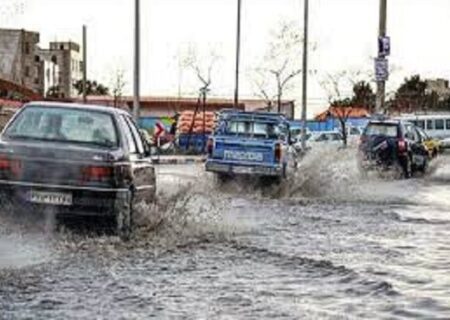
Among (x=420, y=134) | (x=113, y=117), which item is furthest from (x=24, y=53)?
(x=113, y=117)

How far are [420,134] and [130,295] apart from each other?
80.2 feet

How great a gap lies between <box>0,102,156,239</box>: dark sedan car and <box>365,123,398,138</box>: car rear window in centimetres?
1739

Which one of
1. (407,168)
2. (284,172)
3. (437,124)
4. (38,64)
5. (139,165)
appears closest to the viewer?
(139,165)

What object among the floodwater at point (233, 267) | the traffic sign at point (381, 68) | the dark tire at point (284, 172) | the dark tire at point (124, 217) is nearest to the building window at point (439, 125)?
the traffic sign at point (381, 68)

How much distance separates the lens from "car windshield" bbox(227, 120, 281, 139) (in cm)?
2278

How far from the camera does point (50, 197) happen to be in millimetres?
11273

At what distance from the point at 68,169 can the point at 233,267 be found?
2.19 meters

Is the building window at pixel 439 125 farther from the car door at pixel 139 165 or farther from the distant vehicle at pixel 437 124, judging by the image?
the car door at pixel 139 165

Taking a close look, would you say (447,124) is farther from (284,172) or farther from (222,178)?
(222,178)

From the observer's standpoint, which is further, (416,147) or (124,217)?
(416,147)

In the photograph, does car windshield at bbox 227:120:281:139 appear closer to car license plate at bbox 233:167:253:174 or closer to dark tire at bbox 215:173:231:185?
dark tire at bbox 215:173:231:185

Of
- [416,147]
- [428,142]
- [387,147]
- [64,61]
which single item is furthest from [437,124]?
[64,61]

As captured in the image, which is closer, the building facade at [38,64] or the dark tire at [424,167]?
the dark tire at [424,167]

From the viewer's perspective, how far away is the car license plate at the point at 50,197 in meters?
11.3
